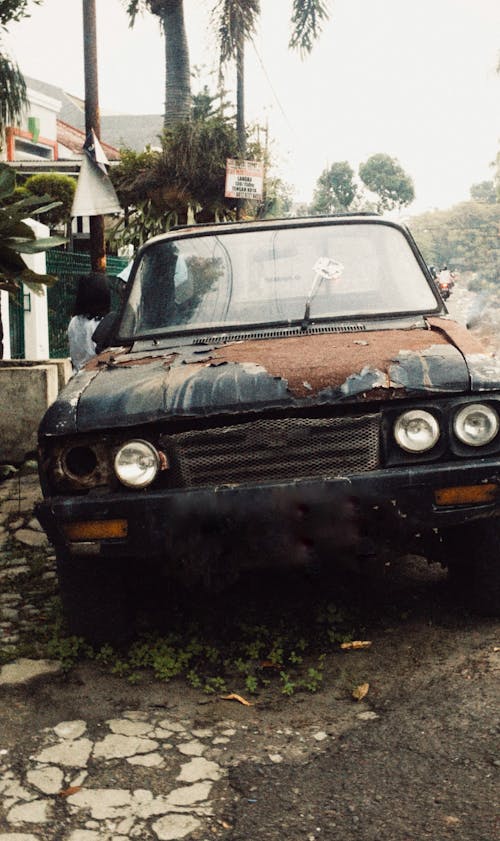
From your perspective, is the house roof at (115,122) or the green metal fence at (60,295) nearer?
the green metal fence at (60,295)

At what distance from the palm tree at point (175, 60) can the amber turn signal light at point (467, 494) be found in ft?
71.6

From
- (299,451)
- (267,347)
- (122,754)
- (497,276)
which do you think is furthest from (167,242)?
(497,276)

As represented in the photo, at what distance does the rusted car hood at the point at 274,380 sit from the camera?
346 centimetres

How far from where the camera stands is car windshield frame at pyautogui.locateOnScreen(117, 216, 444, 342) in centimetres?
446

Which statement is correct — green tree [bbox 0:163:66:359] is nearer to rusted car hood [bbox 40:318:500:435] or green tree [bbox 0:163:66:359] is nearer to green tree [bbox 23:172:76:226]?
rusted car hood [bbox 40:318:500:435]

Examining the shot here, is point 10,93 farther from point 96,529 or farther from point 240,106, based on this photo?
point 96,529

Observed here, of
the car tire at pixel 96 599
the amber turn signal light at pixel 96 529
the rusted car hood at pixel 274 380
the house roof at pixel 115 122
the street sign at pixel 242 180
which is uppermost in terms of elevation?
the house roof at pixel 115 122

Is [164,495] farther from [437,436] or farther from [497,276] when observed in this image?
Answer: [497,276]

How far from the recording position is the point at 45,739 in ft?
10.6

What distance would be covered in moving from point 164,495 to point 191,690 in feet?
2.47

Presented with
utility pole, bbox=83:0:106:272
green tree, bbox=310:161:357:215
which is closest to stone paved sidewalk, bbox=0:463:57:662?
utility pole, bbox=83:0:106:272

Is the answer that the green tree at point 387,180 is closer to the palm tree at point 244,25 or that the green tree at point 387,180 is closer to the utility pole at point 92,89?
the palm tree at point 244,25

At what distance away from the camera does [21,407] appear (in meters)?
8.09

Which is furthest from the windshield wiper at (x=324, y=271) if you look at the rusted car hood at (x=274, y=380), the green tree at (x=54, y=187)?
the green tree at (x=54, y=187)
